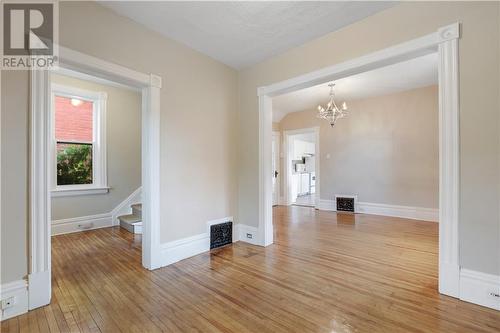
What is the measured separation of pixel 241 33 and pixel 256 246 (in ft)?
9.49

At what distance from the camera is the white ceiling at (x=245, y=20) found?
2279 mm

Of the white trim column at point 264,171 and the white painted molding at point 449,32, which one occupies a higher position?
the white painted molding at point 449,32

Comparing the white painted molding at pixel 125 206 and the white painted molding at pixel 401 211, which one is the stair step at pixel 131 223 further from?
the white painted molding at pixel 401 211

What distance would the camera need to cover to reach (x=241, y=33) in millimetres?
2744

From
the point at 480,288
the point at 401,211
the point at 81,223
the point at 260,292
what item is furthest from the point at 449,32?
the point at 81,223

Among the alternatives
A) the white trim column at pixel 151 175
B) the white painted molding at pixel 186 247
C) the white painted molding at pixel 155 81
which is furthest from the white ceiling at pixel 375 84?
the white painted molding at pixel 186 247

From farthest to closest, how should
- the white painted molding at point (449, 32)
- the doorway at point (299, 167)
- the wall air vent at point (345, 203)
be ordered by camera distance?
the doorway at point (299, 167) → the wall air vent at point (345, 203) → the white painted molding at point (449, 32)

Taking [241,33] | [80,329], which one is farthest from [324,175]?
[80,329]

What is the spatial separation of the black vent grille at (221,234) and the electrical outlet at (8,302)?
1995 mm

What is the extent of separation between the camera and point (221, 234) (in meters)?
3.42

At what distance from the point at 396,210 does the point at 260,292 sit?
451 centimetres

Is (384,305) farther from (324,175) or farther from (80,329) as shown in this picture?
→ (324,175)

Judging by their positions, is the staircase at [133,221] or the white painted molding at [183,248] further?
the staircase at [133,221]

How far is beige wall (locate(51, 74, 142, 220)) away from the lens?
4.34 m
